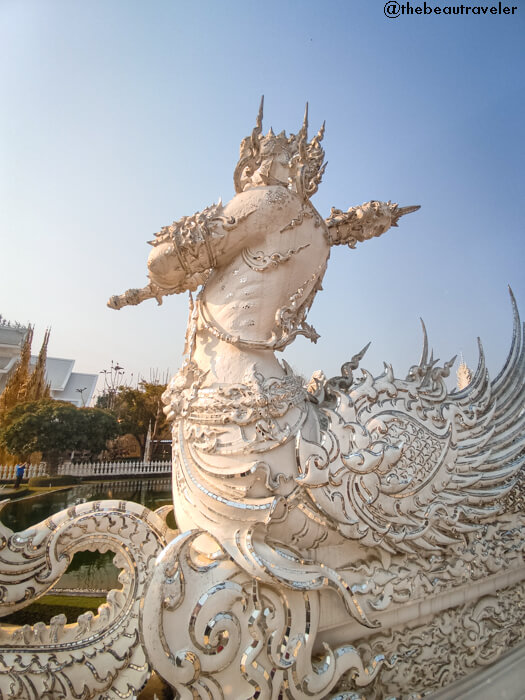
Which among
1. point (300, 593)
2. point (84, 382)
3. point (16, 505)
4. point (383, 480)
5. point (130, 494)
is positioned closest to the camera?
point (300, 593)

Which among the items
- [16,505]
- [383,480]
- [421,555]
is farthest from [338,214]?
[16,505]

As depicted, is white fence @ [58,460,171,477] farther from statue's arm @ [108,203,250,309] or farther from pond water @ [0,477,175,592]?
statue's arm @ [108,203,250,309]

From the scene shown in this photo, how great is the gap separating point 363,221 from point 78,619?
2.17 m

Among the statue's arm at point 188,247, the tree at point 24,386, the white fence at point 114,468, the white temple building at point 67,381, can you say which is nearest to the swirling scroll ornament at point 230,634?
the statue's arm at point 188,247

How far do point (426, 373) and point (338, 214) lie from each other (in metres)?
0.98

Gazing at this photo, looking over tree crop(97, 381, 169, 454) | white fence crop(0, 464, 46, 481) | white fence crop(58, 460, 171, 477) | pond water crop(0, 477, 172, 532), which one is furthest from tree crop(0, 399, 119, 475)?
tree crop(97, 381, 169, 454)

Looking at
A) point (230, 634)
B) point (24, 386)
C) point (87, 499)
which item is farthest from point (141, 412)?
point (230, 634)

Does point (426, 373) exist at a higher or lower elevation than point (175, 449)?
higher

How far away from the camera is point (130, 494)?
7.39 meters

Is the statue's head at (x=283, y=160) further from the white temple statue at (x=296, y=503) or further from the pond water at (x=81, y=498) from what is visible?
the pond water at (x=81, y=498)

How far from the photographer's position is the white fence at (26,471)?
9531 mm

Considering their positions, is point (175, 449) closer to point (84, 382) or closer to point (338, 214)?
point (338, 214)

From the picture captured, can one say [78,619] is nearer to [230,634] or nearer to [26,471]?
[230,634]

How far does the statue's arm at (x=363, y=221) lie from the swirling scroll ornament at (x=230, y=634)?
1.65m
